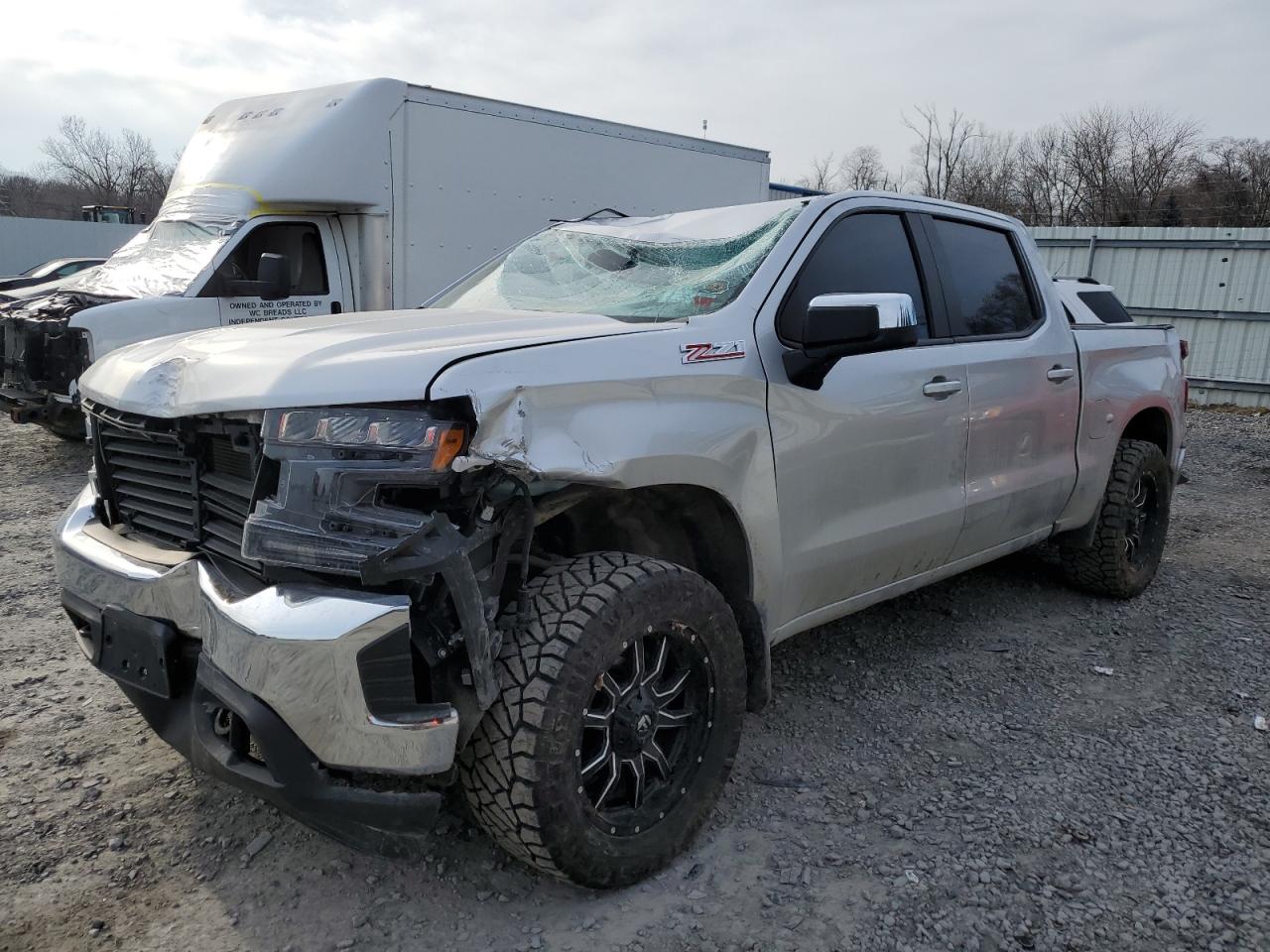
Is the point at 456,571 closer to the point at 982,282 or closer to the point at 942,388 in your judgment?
the point at 942,388

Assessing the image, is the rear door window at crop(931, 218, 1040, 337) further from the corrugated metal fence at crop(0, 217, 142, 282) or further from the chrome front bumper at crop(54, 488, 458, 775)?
the corrugated metal fence at crop(0, 217, 142, 282)

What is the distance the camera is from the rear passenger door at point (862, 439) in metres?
2.98

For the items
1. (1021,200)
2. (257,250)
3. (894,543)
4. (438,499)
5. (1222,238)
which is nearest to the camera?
(438,499)

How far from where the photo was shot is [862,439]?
318 cm

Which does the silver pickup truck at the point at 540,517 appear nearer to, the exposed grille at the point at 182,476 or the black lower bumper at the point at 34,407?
the exposed grille at the point at 182,476

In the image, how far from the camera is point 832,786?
3.10 m

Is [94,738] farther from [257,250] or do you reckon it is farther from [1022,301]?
[257,250]

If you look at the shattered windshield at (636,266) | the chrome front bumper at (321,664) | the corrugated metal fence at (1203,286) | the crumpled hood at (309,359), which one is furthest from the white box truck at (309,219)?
the corrugated metal fence at (1203,286)

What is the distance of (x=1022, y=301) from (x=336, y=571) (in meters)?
3.30

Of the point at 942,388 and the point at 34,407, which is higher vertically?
the point at 942,388

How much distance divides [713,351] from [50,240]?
28.6 metres

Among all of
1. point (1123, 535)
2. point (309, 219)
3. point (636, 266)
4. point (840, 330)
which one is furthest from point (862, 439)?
point (309, 219)

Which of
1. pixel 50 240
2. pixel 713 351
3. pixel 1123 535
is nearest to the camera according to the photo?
pixel 713 351

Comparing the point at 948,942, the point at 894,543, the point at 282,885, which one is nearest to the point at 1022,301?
the point at 894,543
